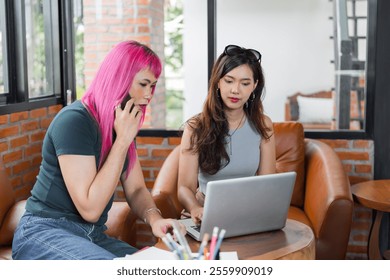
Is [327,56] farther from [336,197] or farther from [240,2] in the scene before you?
[336,197]

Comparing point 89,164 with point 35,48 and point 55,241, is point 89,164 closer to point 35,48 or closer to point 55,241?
point 55,241

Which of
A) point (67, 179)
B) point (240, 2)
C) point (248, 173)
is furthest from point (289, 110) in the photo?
point (67, 179)

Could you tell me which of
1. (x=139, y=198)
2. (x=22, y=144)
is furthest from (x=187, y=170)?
(x=22, y=144)

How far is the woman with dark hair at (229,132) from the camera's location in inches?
101

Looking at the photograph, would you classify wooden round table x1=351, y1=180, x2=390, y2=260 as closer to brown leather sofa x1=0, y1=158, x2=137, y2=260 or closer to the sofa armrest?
the sofa armrest

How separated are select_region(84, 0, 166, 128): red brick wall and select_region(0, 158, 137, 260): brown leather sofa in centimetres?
139

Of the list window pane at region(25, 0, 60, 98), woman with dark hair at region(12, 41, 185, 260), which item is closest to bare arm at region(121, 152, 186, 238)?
woman with dark hair at region(12, 41, 185, 260)

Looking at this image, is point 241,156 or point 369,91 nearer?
point 241,156

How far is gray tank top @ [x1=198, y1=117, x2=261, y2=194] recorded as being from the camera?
260 cm

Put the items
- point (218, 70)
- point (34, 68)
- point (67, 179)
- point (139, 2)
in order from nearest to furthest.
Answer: point (67, 179) → point (218, 70) → point (34, 68) → point (139, 2)

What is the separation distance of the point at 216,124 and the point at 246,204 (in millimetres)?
832

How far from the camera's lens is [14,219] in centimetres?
265

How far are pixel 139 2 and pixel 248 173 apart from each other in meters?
1.84
